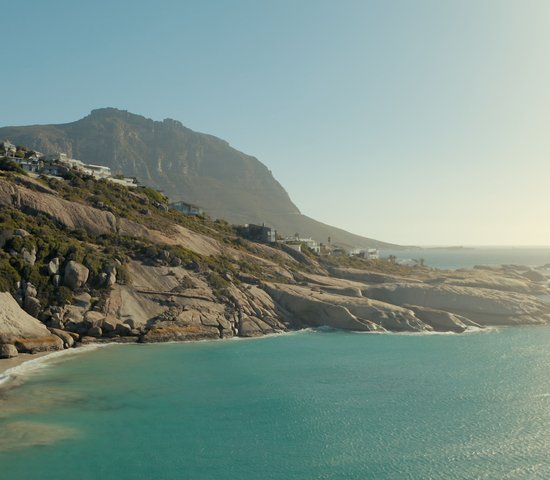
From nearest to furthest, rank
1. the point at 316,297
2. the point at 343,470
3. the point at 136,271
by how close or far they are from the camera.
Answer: the point at 343,470 → the point at 136,271 → the point at 316,297

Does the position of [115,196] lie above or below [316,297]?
above

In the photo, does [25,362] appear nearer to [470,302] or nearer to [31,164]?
[470,302]

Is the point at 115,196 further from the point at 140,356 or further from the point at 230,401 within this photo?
the point at 230,401

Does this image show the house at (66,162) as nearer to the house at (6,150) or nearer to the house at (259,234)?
the house at (6,150)

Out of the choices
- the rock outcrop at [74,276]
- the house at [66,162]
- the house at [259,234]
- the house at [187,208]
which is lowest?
the rock outcrop at [74,276]

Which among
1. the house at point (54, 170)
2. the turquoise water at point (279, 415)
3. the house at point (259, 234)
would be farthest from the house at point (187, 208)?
the turquoise water at point (279, 415)

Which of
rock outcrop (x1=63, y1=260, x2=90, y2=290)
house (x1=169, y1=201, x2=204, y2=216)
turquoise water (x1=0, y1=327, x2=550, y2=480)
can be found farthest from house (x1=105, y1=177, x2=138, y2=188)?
turquoise water (x1=0, y1=327, x2=550, y2=480)

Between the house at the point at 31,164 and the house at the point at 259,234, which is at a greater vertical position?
the house at the point at 31,164

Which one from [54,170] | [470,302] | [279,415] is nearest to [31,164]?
[54,170]

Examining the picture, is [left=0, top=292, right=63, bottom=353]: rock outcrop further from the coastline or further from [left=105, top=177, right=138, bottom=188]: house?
[left=105, top=177, right=138, bottom=188]: house

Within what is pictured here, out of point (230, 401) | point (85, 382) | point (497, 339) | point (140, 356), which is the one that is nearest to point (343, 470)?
point (230, 401)
